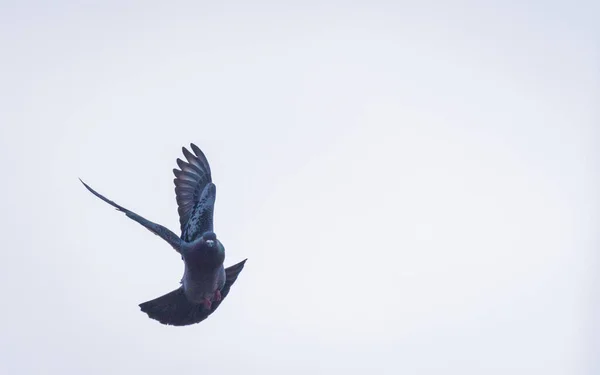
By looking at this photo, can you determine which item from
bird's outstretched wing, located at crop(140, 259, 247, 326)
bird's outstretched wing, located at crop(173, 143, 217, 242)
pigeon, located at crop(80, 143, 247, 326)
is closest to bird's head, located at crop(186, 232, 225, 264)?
pigeon, located at crop(80, 143, 247, 326)

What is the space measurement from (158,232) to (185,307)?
6.44ft

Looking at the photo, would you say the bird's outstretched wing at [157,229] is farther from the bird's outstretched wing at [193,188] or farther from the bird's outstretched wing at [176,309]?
the bird's outstretched wing at [193,188]

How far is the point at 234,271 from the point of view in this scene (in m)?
24.3

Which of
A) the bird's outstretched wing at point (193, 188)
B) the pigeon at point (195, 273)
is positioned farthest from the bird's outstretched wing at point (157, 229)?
the bird's outstretched wing at point (193, 188)

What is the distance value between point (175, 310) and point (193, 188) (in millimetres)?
4557

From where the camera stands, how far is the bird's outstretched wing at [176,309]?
915 inches

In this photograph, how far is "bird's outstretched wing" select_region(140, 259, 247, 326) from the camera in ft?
76.2

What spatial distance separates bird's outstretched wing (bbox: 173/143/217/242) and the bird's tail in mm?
2632

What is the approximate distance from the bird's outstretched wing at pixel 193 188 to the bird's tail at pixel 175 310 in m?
2.63

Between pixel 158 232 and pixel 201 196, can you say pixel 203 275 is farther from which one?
pixel 201 196

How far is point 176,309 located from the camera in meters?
23.4

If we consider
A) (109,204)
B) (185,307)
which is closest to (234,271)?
(185,307)

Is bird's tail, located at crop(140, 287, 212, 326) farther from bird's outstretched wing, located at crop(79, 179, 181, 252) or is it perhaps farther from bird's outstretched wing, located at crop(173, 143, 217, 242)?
bird's outstretched wing, located at crop(173, 143, 217, 242)

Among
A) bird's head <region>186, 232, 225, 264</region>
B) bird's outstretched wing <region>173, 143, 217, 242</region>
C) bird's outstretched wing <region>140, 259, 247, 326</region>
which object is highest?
bird's outstretched wing <region>173, 143, 217, 242</region>
